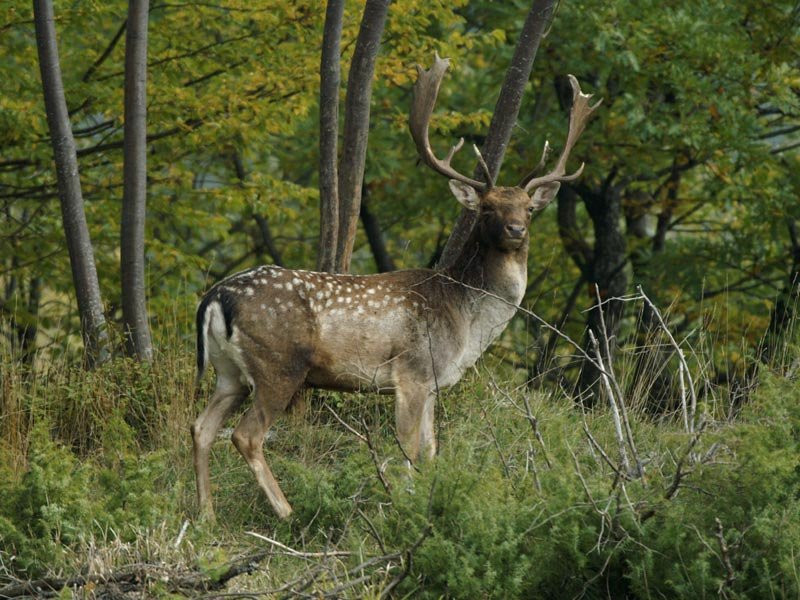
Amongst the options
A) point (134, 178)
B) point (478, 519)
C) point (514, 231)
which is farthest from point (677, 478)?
point (134, 178)

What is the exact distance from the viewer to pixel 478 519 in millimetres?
5605

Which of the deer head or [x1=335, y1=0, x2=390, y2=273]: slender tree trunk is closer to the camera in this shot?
the deer head

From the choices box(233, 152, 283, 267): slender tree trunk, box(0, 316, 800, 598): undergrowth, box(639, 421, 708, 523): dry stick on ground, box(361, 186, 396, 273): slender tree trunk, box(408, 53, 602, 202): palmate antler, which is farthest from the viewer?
box(233, 152, 283, 267): slender tree trunk

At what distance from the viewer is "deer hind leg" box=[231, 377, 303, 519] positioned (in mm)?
7066

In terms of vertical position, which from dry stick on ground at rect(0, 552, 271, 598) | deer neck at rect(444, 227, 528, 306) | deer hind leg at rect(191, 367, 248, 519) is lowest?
deer hind leg at rect(191, 367, 248, 519)

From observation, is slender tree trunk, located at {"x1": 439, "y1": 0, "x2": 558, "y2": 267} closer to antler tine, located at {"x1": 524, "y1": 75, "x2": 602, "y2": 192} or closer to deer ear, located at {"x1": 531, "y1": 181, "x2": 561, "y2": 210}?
antler tine, located at {"x1": 524, "y1": 75, "x2": 602, "y2": 192}

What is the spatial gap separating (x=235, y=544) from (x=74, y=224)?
3.33 m

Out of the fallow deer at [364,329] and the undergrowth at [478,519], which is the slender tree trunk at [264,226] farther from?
the undergrowth at [478,519]

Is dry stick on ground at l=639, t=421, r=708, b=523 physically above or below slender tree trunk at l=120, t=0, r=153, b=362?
above

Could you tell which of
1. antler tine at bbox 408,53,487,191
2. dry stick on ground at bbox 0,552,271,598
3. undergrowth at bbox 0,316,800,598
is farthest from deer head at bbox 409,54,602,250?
dry stick on ground at bbox 0,552,271,598

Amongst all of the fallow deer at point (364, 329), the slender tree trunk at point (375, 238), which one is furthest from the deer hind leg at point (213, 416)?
the slender tree trunk at point (375, 238)

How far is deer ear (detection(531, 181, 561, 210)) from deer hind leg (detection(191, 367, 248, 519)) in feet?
7.02

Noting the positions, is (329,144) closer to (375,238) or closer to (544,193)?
(544,193)

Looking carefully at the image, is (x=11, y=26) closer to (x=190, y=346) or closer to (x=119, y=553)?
(x=190, y=346)
